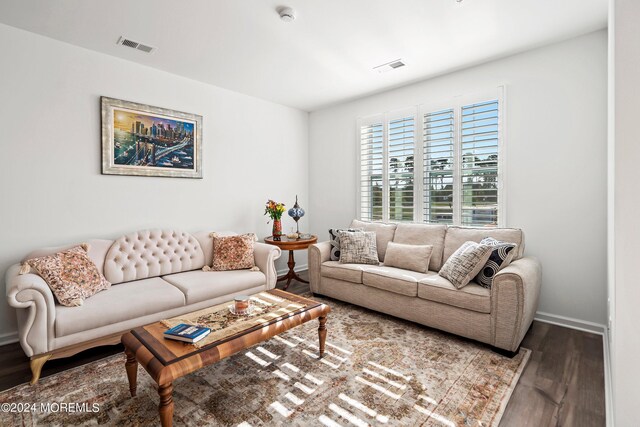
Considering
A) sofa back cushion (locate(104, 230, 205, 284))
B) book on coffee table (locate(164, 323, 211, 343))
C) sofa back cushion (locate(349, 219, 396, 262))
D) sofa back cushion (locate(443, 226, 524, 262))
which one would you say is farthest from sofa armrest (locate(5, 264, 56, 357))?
sofa back cushion (locate(443, 226, 524, 262))

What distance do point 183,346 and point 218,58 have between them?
2.90m

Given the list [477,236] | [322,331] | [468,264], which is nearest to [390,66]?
[477,236]

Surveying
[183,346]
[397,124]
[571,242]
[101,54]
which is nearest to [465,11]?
[397,124]

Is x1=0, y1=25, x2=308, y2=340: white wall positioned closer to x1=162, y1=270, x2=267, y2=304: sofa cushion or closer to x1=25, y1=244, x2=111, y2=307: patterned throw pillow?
x1=25, y1=244, x2=111, y2=307: patterned throw pillow

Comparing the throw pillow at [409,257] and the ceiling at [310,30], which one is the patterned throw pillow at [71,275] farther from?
the throw pillow at [409,257]

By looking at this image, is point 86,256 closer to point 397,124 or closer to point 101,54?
point 101,54

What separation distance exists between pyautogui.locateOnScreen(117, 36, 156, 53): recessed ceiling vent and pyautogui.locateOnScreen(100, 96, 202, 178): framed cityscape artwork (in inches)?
23.3

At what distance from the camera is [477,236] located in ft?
10.5

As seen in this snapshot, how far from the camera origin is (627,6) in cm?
120

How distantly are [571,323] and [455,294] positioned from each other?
135cm

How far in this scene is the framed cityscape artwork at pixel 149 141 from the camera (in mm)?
3236

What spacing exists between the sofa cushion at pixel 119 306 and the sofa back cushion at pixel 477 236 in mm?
2777

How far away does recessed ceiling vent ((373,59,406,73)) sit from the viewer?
11.2 feet

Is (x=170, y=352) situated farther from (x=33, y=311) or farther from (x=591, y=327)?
(x=591, y=327)
